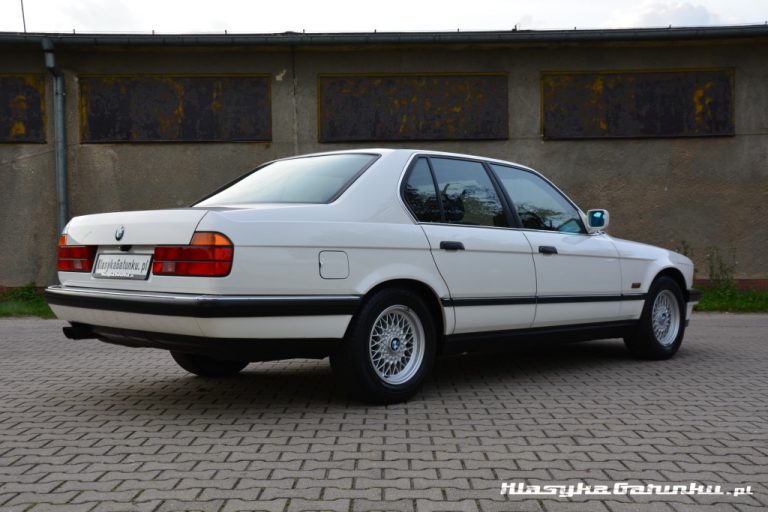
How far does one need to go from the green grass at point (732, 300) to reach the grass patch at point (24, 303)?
31.3ft

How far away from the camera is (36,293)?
488 inches

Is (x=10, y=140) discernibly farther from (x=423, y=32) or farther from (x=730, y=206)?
(x=730, y=206)

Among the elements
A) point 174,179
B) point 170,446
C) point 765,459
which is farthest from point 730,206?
point 170,446

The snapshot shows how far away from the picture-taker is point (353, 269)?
14.6 ft

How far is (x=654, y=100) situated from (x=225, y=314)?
1024cm

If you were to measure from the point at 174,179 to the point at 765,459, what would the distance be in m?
10.6

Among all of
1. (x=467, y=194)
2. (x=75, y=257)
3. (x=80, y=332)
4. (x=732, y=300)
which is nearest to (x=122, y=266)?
(x=75, y=257)

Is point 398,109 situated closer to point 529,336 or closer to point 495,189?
point 495,189

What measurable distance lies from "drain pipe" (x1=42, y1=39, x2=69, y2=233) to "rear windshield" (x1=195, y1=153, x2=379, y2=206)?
7.95 meters

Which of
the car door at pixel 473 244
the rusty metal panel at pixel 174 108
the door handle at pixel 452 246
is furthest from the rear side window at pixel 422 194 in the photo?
the rusty metal panel at pixel 174 108

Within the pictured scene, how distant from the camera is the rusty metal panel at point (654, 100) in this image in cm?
1244

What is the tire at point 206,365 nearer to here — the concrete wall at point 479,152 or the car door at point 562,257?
the car door at point 562,257
